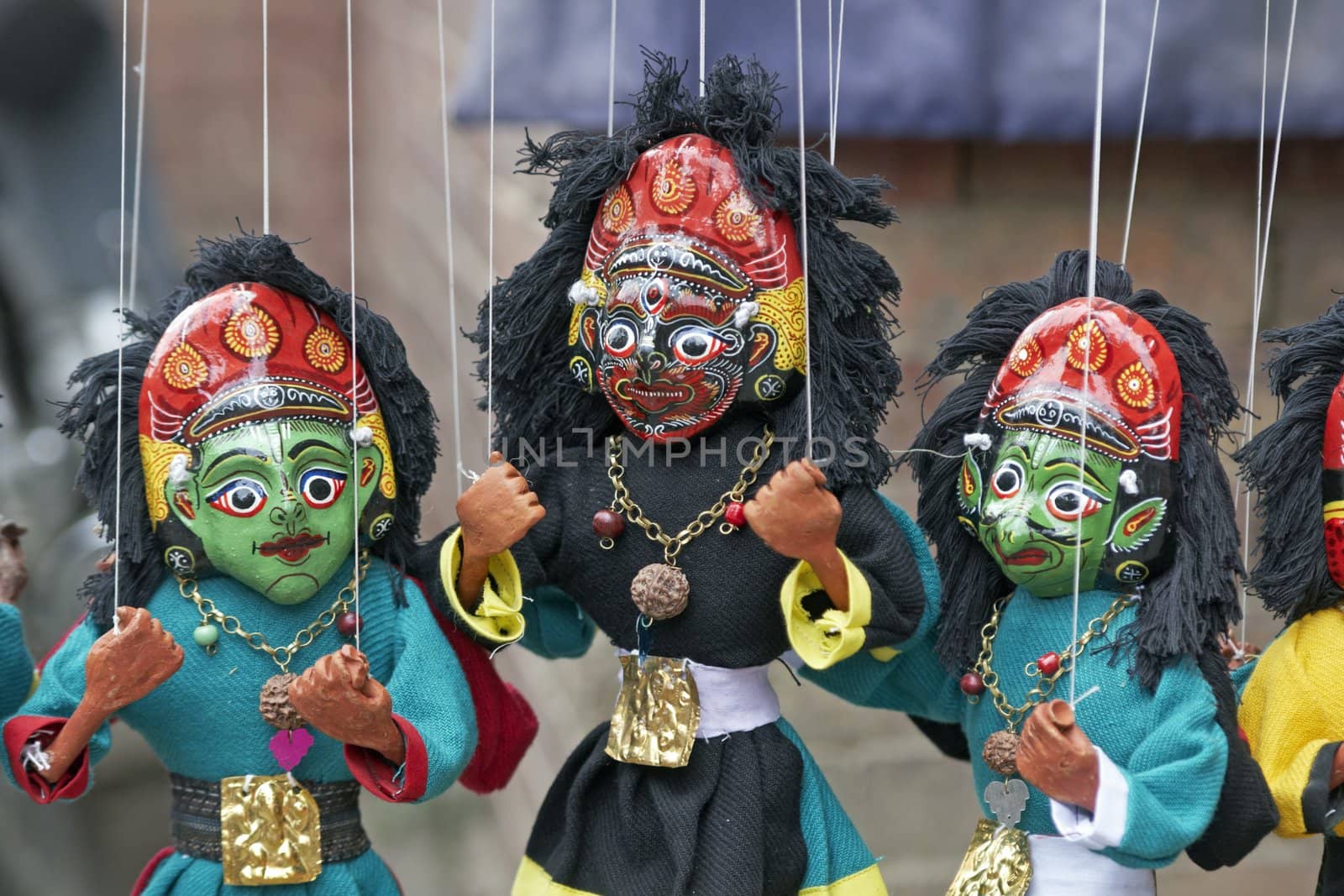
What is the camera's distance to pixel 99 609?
2.04m

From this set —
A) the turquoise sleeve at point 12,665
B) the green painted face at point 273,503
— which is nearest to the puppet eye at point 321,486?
the green painted face at point 273,503

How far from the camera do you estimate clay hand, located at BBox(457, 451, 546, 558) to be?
6.31 ft

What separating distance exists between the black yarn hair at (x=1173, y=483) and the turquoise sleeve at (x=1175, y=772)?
0.03 meters

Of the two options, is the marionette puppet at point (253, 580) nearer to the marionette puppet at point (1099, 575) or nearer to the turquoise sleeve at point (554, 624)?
the turquoise sleeve at point (554, 624)

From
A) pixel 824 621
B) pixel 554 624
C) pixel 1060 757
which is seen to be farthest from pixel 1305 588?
pixel 554 624

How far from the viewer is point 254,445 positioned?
6.46 ft

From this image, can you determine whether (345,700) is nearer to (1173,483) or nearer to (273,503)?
(273,503)

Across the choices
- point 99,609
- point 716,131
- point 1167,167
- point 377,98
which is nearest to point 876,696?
point 716,131

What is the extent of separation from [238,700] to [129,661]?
0.53 feet

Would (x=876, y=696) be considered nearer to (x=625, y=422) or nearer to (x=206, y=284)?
(x=625, y=422)

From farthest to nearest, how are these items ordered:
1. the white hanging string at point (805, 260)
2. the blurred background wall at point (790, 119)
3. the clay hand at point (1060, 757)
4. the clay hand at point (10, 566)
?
the blurred background wall at point (790, 119) < the clay hand at point (10, 566) < the white hanging string at point (805, 260) < the clay hand at point (1060, 757)

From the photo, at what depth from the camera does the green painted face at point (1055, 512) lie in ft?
6.22

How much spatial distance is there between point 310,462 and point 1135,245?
4.73ft

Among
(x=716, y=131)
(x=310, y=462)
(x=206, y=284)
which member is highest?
(x=716, y=131)
